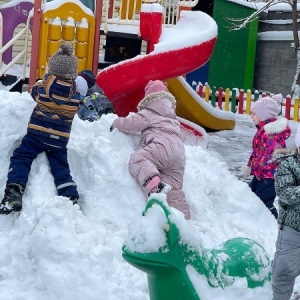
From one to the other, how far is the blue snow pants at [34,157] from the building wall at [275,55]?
14.6 meters

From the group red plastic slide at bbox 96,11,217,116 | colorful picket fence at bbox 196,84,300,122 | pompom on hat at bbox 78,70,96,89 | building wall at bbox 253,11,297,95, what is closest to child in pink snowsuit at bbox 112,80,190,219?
pompom on hat at bbox 78,70,96,89

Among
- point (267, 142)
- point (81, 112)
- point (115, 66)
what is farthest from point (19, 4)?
point (267, 142)

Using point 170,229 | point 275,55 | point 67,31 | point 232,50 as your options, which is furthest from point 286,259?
point 275,55

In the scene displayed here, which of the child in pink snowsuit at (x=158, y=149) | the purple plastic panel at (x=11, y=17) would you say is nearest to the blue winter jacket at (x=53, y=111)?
the child in pink snowsuit at (x=158, y=149)

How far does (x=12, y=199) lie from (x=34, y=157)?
0.44 metres

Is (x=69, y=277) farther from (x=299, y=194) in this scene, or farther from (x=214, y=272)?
(x=299, y=194)

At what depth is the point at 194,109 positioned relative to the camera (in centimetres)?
1089

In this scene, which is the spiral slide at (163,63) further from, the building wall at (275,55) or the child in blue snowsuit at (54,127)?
the building wall at (275,55)

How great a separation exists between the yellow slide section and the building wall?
731 centimetres

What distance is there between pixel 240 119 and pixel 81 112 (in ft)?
25.5

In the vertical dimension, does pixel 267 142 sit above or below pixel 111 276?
above

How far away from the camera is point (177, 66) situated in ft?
27.6

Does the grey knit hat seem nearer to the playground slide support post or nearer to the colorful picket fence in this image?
the playground slide support post

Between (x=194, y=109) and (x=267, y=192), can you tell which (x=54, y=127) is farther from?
(x=194, y=109)
